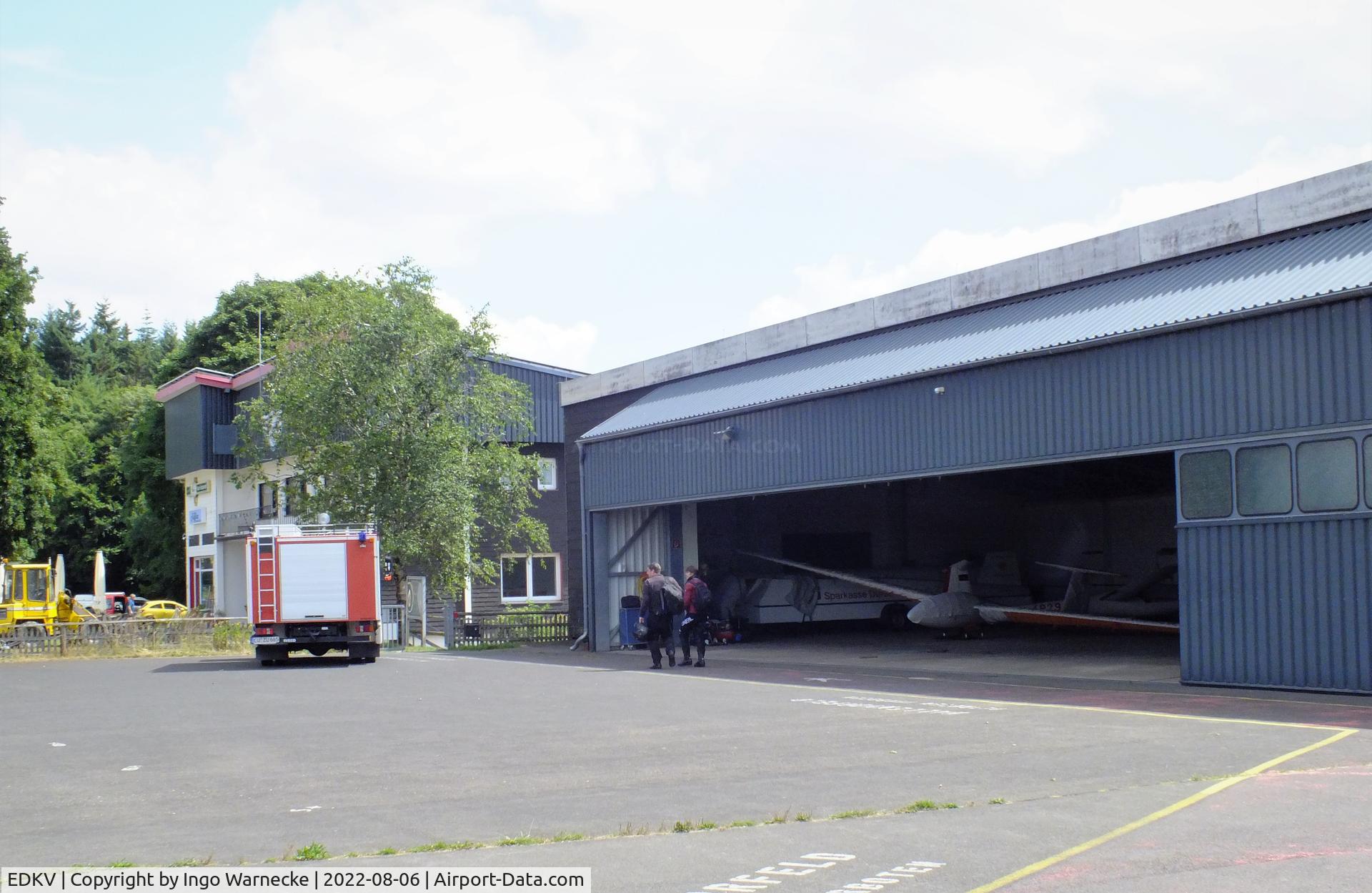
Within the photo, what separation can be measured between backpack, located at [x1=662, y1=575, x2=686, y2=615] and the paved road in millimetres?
5953

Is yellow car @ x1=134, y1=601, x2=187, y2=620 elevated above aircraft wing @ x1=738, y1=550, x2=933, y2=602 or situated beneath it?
situated beneath

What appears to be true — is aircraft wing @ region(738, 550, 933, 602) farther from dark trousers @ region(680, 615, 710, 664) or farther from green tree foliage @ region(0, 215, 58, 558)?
green tree foliage @ region(0, 215, 58, 558)

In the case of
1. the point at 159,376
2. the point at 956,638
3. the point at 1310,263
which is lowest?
the point at 956,638

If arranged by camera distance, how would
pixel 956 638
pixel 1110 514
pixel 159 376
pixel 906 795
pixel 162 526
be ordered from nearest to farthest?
pixel 906 795
pixel 956 638
pixel 1110 514
pixel 162 526
pixel 159 376

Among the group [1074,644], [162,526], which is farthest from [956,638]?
[162,526]

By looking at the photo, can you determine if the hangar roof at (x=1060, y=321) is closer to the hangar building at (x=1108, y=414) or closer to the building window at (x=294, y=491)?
the hangar building at (x=1108, y=414)

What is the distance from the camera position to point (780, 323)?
94.6 feet

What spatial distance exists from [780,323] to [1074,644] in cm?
912

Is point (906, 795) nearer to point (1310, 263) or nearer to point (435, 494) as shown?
point (1310, 263)

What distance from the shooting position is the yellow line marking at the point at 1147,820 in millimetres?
6844

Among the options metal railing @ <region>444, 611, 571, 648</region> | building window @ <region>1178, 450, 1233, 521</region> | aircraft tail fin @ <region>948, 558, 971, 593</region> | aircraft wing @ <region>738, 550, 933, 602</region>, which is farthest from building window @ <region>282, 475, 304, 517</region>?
building window @ <region>1178, 450, 1233, 521</region>

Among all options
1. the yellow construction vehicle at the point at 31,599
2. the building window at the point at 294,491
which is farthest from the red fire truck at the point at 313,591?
the yellow construction vehicle at the point at 31,599

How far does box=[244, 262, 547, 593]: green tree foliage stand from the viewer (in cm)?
3428

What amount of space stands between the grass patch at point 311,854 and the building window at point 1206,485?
43.3 feet
